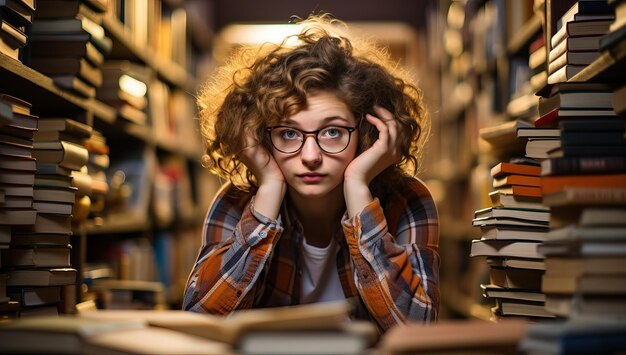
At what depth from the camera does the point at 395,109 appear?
5.78 ft

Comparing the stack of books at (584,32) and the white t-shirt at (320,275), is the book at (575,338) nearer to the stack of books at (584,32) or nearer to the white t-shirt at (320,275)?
the stack of books at (584,32)

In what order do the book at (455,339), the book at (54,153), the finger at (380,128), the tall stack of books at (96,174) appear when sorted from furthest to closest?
the tall stack of books at (96,174), the book at (54,153), the finger at (380,128), the book at (455,339)


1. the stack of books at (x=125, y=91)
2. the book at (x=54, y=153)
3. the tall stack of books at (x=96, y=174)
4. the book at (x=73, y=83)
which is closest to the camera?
the book at (x=54, y=153)

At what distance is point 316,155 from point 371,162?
146mm

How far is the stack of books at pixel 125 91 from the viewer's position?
243 centimetres

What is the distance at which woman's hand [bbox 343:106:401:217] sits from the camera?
1.61 meters

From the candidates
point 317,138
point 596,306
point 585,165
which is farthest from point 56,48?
point 596,306

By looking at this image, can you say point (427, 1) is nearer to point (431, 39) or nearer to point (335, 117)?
point (431, 39)

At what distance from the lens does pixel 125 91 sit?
8.27 feet

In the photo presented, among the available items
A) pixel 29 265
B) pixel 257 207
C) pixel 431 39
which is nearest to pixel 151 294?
pixel 29 265

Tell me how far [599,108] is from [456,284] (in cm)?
302

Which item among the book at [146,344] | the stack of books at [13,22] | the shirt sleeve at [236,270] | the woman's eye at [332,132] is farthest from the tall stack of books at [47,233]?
the book at [146,344]

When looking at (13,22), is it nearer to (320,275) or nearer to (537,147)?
(320,275)

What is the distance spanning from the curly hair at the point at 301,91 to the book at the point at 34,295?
531mm
